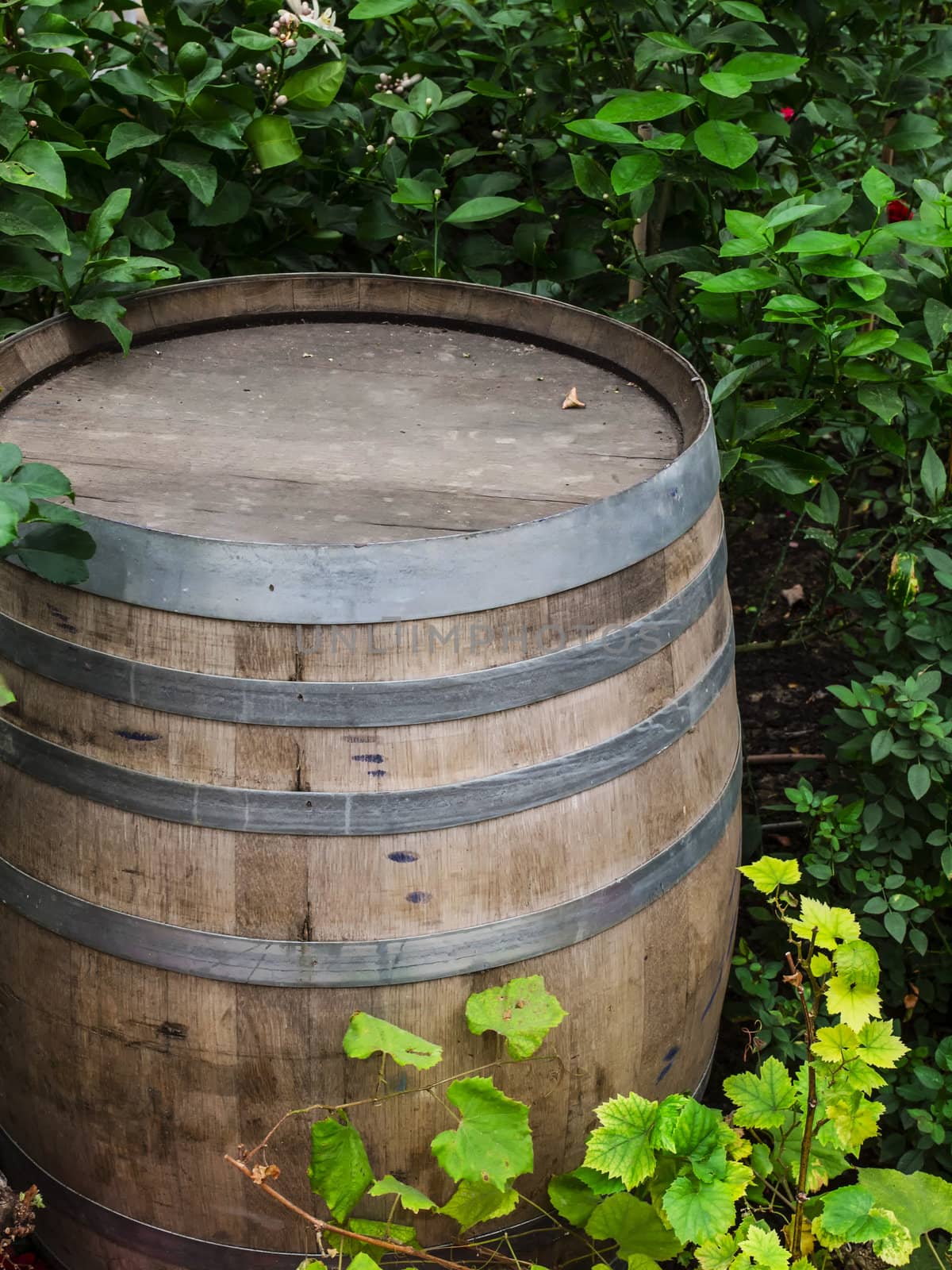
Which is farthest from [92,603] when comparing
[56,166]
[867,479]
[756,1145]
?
[867,479]

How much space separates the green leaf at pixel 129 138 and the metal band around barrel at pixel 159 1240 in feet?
4.74

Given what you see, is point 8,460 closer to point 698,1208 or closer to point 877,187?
point 698,1208

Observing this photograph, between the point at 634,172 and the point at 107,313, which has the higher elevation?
the point at 634,172

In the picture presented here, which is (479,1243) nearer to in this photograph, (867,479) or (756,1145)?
(756,1145)

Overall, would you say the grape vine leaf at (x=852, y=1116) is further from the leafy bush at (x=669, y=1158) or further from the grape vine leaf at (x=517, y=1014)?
the grape vine leaf at (x=517, y=1014)

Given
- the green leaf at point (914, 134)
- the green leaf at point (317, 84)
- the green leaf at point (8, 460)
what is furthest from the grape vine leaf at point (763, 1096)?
the green leaf at point (317, 84)

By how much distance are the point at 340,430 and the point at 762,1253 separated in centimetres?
Answer: 111

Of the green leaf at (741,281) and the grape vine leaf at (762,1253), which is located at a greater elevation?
the green leaf at (741,281)

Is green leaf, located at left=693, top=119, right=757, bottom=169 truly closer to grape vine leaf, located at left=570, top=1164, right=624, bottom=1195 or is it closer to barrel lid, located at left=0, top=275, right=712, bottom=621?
barrel lid, located at left=0, top=275, right=712, bottom=621

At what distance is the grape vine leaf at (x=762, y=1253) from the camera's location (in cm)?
153

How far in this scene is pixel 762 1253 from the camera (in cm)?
153

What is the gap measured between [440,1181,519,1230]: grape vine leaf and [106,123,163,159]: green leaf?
1542mm

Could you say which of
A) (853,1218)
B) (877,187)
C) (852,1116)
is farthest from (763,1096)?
(877,187)

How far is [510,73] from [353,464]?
1200 millimetres
